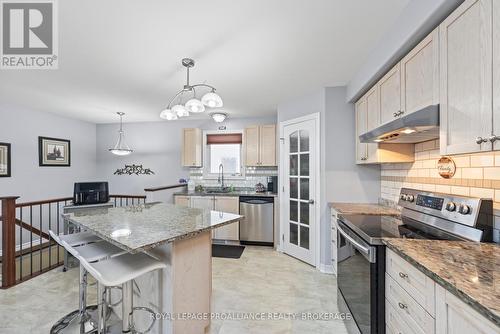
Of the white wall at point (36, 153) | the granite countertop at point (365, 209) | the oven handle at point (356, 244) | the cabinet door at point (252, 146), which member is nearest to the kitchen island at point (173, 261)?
the oven handle at point (356, 244)

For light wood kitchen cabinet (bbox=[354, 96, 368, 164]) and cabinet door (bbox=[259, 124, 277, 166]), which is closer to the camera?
light wood kitchen cabinet (bbox=[354, 96, 368, 164])

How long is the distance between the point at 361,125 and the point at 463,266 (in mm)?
2064

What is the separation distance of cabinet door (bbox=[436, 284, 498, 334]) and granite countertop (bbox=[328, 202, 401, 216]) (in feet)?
4.39

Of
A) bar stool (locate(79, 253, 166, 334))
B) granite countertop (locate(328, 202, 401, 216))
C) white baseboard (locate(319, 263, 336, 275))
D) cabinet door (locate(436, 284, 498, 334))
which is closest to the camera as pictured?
cabinet door (locate(436, 284, 498, 334))

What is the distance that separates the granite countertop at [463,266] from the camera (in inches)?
30.7

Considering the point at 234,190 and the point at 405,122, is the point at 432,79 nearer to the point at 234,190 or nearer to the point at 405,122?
the point at 405,122

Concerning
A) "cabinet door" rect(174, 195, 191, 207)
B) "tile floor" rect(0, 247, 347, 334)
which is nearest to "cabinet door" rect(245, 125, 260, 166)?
"cabinet door" rect(174, 195, 191, 207)

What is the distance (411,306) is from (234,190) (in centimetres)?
390

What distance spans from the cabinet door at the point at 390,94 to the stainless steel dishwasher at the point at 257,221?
7.85ft

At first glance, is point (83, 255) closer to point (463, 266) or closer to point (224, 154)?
point (463, 266)

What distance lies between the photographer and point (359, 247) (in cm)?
160

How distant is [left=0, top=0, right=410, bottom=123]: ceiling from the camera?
65.9 inches

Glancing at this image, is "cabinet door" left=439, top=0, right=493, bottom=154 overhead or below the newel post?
overhead

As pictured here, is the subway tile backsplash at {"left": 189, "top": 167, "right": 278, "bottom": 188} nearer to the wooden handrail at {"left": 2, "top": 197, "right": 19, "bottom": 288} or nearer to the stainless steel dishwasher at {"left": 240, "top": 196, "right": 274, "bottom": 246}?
the stainless steel dishwasher at {"left": 240, "top": 196, "right": 274, "bottom": 246}
